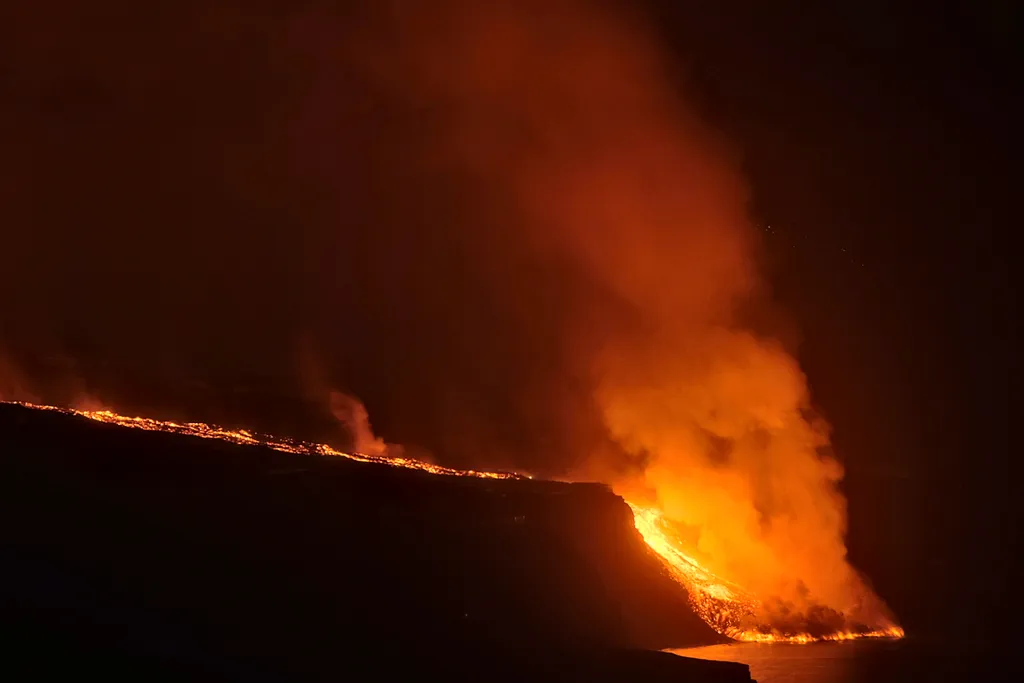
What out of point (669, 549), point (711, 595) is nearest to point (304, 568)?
point (711, 595)

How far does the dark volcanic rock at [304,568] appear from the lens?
26062 mm

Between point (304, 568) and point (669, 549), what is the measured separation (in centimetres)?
1794

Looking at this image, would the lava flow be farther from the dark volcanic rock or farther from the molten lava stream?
the dark volcanic rock

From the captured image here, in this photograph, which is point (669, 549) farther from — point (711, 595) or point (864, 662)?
point (864, 662)

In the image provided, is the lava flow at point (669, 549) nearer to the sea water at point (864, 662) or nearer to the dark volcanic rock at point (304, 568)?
the sea water at point (864, 662)

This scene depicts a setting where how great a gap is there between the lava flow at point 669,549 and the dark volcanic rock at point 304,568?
1203 millimetres

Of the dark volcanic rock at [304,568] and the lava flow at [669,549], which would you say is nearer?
the dark volcanic rock at [304,568]

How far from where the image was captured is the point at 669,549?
43.5 metres

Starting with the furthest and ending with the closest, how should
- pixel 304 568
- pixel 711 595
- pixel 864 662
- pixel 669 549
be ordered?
pixel 669 549 → pixel 711 595 → pixel 864 662 → pixel 304 568

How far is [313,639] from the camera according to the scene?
27.3 meters

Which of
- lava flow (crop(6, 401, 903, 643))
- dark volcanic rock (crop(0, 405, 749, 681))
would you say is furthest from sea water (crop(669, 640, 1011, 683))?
dark volcanic rock (crop(0, 405, 749, 681))

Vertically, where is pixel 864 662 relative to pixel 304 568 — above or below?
above

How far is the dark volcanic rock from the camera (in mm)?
26062

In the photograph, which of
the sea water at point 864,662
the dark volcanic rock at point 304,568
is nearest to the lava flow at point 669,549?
the sea water at point 864,662
